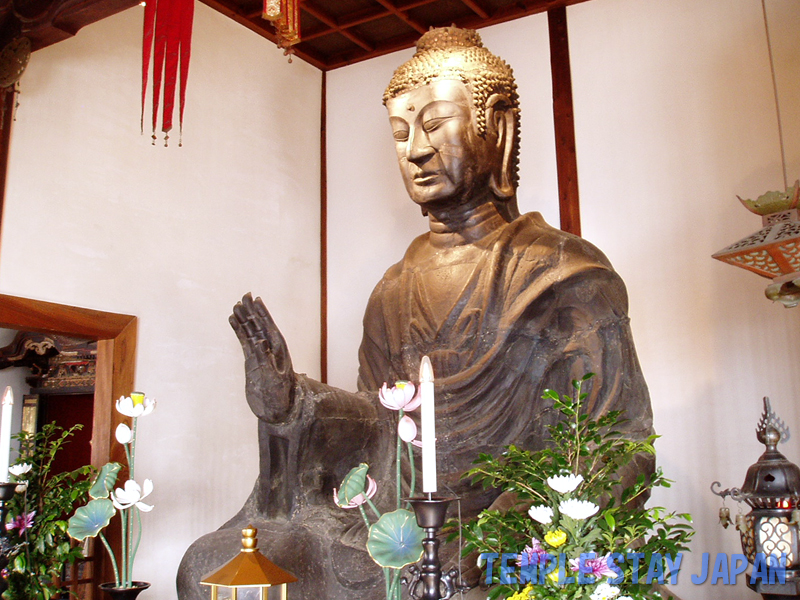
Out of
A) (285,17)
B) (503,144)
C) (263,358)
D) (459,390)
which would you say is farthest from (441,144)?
(263,358)

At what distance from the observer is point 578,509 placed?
50.6 inches

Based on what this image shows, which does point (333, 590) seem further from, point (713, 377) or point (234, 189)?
point (234, 189)

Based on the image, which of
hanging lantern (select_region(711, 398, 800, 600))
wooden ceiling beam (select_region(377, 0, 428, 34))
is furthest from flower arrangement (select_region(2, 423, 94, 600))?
wooden ceiling beam (select_region(377, 0, 428, 34))

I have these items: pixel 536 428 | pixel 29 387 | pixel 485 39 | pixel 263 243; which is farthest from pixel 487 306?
pixel 29 387

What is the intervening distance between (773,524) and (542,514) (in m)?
1.37

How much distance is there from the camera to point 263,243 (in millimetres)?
4238

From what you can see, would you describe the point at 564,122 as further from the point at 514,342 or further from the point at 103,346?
the point at 103,346

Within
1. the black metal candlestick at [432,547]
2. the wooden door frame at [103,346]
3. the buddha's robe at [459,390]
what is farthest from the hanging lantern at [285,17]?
the black metal candlestick at [432,547]

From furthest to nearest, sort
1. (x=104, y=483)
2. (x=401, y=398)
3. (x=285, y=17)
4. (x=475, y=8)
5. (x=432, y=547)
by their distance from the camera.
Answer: (x=475, y=8) < (x=285, y=17) < (x=104, y=483) < (x=401, y=398) < (x=432, y=547)

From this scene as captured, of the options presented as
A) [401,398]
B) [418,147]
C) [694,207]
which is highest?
[694,207]

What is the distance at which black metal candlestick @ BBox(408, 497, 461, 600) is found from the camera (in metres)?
1.20

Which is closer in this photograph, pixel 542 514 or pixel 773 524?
pixel 542 514

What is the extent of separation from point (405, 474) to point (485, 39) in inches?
107

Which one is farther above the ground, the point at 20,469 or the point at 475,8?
the point at 475,8
